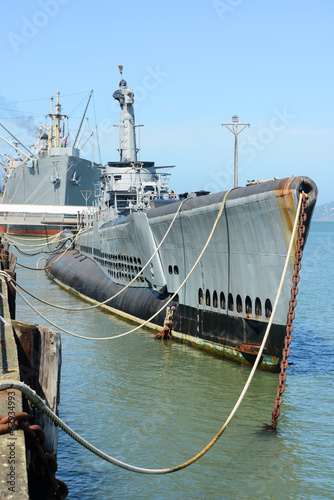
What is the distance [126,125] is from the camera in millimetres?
31516

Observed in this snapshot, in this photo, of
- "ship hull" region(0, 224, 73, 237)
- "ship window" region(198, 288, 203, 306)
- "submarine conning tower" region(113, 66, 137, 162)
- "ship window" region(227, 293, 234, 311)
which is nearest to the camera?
"ship window" region(227, 293, 234, 311)

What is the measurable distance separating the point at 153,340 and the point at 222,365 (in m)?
3.75

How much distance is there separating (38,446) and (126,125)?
92.8ft

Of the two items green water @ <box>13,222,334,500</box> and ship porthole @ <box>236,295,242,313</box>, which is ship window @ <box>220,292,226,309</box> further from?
green water @ <box>13,222,334,500</box>

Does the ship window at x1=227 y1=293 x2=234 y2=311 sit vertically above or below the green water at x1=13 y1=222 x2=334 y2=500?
above

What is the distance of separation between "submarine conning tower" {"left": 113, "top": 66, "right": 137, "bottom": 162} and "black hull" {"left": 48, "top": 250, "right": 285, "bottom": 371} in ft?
26.6

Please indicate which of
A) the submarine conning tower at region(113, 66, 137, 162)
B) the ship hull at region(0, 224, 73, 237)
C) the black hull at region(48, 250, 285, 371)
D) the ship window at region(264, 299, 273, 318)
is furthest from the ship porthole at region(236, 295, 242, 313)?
the ship hull at region(0, 224, 73, 237)

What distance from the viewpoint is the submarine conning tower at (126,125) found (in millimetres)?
31250

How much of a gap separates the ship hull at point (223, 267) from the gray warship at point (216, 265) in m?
0.02

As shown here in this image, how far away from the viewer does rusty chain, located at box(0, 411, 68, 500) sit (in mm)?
4355

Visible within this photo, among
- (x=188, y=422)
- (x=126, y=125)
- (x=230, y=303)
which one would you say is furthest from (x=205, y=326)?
(x=126, y=125)

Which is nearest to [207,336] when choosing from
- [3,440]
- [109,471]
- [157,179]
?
[109,471]

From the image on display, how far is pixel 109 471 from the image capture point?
8.39 metres

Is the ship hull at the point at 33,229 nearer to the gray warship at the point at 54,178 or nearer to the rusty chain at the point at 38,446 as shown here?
the gray warship at the point at 54,178
